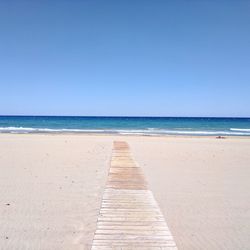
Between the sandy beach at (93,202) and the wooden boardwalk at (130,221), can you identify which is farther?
the sandy beach at (93,202)

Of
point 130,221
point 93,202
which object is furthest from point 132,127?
point 130,221

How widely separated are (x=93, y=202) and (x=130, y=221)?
1279 millimetres

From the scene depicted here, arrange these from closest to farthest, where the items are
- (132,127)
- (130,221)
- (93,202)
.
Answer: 1. (130,221)
2. (93,202)
3. (132,127)

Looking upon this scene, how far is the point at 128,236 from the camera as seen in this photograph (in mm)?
3477

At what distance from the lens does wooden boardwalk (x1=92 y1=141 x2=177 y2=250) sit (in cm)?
332

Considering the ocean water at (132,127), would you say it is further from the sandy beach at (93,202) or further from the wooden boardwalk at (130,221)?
the wooden boardwalk at (130,221)

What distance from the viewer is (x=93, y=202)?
501cm

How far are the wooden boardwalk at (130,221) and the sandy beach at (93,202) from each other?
0.63 ft

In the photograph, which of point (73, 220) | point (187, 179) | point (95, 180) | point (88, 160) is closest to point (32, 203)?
point (73, 220)

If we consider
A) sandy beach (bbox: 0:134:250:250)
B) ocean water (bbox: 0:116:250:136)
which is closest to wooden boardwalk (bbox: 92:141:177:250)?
sandy beach (bbox: 0:134:250:250)

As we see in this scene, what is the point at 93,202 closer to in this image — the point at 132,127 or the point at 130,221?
the point at 130,221

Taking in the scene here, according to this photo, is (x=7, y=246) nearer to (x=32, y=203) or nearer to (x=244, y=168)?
(x=32, y=203)

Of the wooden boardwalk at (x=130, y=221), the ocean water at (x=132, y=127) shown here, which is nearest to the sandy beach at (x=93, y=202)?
the wooden boardwalk at (x=130, y=221)

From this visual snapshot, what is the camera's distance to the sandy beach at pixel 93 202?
369 centimetres
